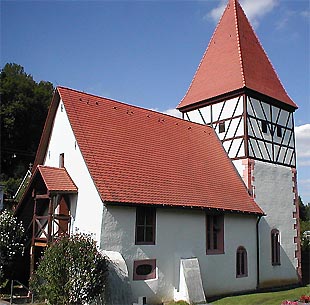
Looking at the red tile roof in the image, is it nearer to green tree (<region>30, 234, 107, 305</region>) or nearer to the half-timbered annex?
the half-timbered annex

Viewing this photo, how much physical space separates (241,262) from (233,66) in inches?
426

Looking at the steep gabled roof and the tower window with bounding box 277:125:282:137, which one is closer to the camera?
the steep gabled roof

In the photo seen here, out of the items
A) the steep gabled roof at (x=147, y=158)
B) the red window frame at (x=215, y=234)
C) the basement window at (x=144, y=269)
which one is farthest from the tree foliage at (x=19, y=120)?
the basement window at (x=144, y=269)

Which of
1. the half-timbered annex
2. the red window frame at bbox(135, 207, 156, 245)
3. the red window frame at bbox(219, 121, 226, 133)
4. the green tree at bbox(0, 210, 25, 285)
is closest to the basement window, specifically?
the half-timbered annex

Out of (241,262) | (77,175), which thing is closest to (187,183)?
(241,262)

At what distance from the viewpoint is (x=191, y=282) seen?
1466 centimetres

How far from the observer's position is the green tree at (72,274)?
11.4 meters

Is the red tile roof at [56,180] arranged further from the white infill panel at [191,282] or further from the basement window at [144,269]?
the white infill panel at [191,282]

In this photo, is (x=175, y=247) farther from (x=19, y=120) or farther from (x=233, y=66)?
(x=19, y=120)

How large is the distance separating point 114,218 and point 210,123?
35.5 ft

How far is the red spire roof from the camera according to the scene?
2219 centimetres

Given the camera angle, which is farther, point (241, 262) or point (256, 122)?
point (256, 122)

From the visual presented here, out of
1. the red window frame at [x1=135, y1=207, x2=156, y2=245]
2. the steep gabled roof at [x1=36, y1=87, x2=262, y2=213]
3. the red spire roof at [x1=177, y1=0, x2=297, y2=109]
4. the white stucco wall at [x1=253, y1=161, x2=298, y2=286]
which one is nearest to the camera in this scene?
the red window frame at [x1=135, y1=207, x2=156, y2=245]

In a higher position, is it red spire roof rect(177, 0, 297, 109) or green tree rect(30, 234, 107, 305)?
red spire roof rect(177, 0, 297, 109)
